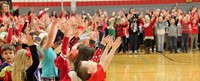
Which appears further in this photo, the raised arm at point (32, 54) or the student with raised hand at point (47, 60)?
the student with raised hand at point (47, 60)

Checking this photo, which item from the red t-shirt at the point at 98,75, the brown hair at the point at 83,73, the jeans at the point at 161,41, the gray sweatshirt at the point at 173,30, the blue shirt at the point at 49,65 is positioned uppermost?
the brown hair at the point at 83,73

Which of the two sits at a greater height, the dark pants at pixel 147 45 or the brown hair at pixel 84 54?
the brown hair at pixel 84 54

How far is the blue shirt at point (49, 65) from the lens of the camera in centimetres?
470

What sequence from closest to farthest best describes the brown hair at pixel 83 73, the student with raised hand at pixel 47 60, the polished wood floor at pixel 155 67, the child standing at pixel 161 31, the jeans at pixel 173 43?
the brown hair at pixel 83 73 < the student with raised hand at pixel 47 60 < the polished wood floor at pixel 155 67 < the child standing at pixel 161 31 < the jeans at pixel 173 43

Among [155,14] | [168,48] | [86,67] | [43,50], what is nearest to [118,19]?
[155,14]

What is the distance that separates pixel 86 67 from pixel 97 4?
12366mm

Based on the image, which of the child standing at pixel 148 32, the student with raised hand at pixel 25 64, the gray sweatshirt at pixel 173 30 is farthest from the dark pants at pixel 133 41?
the student with raised hand at pixel 25 64

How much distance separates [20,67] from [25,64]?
0.27ft

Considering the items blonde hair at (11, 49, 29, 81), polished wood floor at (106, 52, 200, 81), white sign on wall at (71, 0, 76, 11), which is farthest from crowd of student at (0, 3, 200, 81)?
white sign on wall at (71, 0, 76, 11)

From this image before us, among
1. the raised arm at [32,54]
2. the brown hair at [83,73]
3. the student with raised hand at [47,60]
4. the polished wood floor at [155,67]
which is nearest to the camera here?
the brown hair at [83,73]

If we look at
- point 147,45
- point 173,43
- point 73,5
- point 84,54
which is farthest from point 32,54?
point 73,5

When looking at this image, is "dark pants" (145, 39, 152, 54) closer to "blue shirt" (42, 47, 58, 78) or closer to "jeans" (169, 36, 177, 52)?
"jeans" (169, 36, 177, 52)

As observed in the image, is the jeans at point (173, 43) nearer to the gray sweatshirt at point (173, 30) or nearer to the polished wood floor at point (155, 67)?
the gray sweatshirt at point (173, 30)

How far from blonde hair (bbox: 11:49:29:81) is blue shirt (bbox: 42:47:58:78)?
3.01 ft
